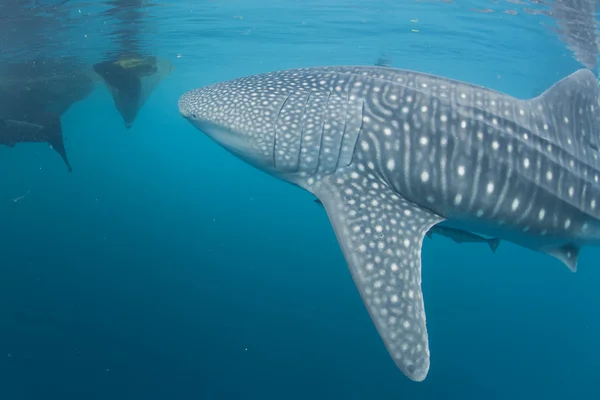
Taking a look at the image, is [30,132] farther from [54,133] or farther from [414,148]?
[414,148]

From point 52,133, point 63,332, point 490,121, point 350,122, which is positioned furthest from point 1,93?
point 490,121

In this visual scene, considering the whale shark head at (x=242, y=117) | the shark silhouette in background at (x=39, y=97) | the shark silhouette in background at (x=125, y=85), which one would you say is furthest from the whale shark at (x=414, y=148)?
the shark silhouette in background at (x=125, y=85)

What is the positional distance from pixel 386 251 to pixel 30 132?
13.0 metres

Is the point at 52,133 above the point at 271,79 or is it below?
below

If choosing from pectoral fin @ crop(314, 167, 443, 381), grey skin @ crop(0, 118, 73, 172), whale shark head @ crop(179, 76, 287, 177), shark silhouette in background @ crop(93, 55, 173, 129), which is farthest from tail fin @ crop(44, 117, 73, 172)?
pectoral fin @ crop(314, 167, 443, 381)

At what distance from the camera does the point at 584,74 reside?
13.8 ft

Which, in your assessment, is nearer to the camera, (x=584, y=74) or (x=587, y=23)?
(x=584, y=74)

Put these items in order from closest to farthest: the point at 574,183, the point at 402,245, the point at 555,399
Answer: the point at 402,245, the point at 574,183, the point at 555,399

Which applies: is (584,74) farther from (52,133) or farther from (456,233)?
(52,133)

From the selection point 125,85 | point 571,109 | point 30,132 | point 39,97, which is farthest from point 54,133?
point 571,109

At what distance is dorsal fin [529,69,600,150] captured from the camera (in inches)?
160

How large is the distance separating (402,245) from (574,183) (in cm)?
213

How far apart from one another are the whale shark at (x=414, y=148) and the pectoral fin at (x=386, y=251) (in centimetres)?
1

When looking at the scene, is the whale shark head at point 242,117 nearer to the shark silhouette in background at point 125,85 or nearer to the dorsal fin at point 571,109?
the dorsal fin at point 571,109
